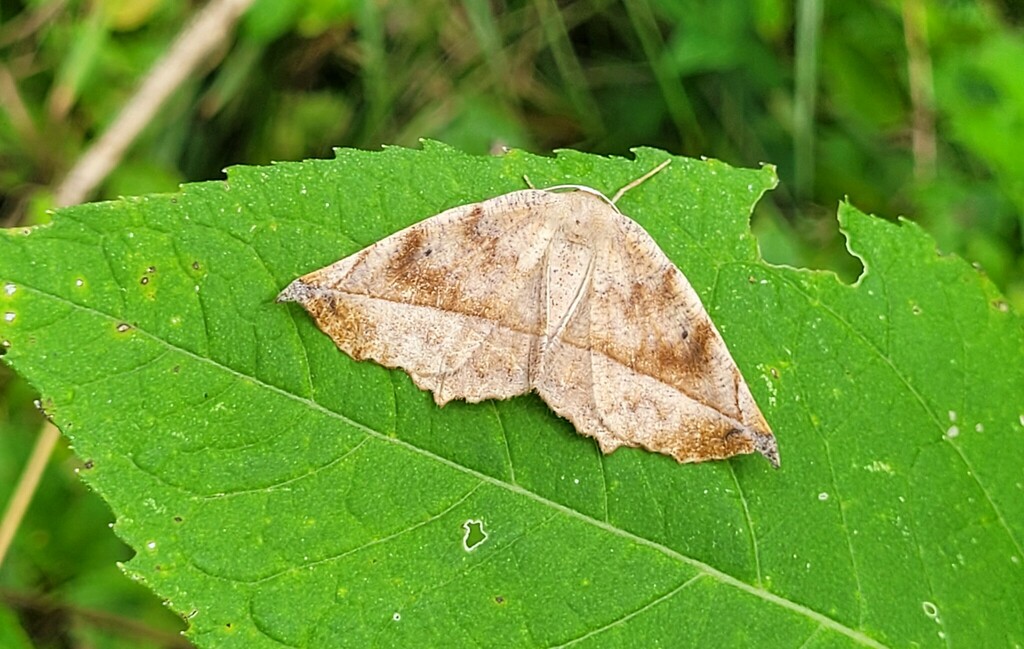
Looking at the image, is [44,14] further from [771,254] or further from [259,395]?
[771,254]

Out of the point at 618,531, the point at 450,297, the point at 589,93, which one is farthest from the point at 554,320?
the point at 589,93

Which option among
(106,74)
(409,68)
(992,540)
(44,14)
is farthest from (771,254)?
(44,14)

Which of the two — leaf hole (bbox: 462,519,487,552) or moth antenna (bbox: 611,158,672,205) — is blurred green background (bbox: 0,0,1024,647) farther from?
leaf hole (bbox: 462,519,487,552)

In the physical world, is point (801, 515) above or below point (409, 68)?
below

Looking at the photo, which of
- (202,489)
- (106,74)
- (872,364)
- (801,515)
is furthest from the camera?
(106,74)

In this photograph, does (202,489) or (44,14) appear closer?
(202,489)

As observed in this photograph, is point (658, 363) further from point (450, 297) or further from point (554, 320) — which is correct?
point (450, 297)
